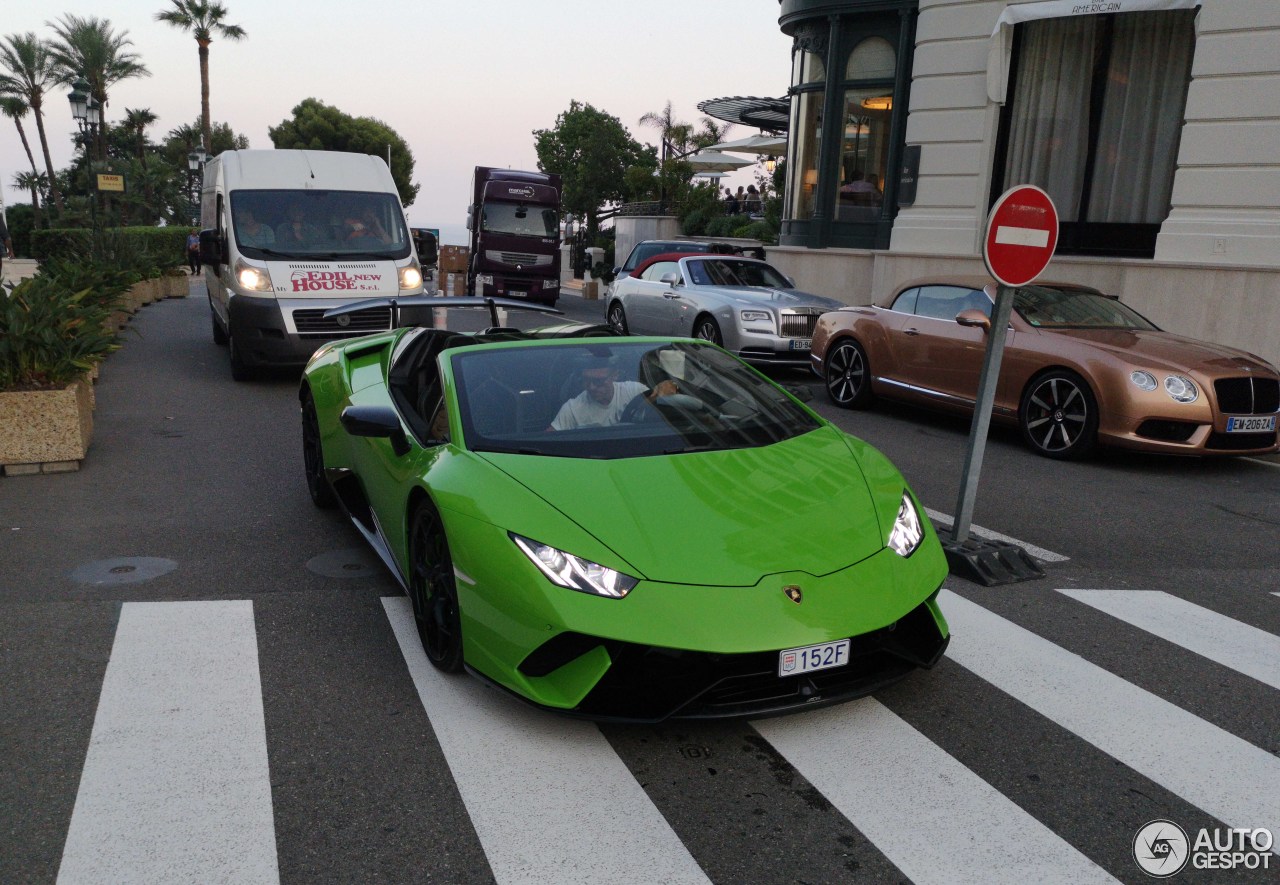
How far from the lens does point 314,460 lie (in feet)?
22.5

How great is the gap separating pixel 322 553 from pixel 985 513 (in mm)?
4342

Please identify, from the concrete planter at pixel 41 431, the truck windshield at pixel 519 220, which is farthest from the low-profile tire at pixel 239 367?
the truck windshield at pixel 519 220

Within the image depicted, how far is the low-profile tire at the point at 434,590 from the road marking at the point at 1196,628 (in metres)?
3.24

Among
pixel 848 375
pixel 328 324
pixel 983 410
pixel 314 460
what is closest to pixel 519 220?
pixel 328 324

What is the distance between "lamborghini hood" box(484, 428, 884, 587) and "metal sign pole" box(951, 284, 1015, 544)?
1.70m

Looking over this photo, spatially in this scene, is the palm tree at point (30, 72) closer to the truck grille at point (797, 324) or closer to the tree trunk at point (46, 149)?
the tree trunk at point (46, 149)

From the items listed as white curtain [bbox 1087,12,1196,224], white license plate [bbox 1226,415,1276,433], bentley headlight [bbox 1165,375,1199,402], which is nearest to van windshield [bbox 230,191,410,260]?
bentley headlight [bbox 1165,375,1199,402]

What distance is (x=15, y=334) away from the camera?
7695 mm

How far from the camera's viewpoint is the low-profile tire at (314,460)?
21.8 feet

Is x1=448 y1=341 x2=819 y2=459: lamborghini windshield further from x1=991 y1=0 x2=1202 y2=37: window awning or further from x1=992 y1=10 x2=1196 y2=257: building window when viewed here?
x1=992 y1=10 x2=1196 y2=257: building window

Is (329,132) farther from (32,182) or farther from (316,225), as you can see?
(316,225)

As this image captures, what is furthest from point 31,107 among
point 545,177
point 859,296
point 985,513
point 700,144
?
point 985,513

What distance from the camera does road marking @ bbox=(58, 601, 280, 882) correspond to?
2945mm

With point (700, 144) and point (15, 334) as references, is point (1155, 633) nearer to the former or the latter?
point (15, 334)
